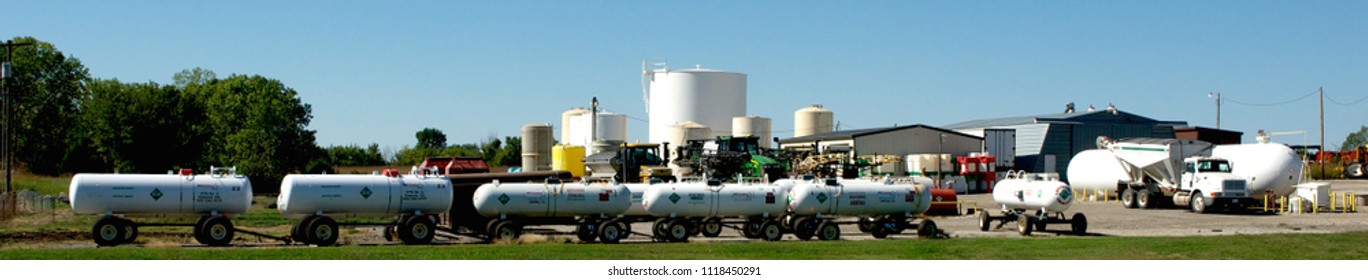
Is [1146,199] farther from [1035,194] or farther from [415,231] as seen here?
[415,231]

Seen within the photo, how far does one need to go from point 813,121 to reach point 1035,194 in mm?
49975

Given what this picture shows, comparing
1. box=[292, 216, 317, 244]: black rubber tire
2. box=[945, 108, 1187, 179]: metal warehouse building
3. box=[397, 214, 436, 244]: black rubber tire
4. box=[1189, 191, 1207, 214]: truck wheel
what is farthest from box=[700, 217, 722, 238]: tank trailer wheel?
box=[945, 108, 1187, 179]: metal warehouse building

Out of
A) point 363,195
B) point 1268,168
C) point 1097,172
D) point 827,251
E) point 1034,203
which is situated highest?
point 1268,168

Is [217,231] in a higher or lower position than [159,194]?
lower

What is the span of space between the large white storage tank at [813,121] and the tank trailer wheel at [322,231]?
2230 inches

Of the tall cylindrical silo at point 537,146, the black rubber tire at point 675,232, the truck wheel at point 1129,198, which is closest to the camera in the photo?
the black rubber tire at point 675,232

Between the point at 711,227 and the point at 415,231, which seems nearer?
the point at 415,231

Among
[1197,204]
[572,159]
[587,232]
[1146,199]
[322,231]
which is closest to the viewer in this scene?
[322,231]

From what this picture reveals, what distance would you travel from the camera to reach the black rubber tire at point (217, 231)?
86.4ft

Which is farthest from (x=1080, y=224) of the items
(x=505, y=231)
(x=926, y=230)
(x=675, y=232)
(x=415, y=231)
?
(x=415, y=231)

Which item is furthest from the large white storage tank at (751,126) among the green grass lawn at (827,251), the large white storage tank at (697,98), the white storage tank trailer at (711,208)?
the green grass lawn at (827,251)

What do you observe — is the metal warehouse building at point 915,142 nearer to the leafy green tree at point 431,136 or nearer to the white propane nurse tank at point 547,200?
the white propane nurse tank at point 547,200

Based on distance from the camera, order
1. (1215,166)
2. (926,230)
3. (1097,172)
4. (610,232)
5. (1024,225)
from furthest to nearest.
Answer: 1. (1097,172)
2. (1215,166)
3. (1024,225)
4. (926,230)
5. (610,232)

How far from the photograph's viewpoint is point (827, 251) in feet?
78.8
